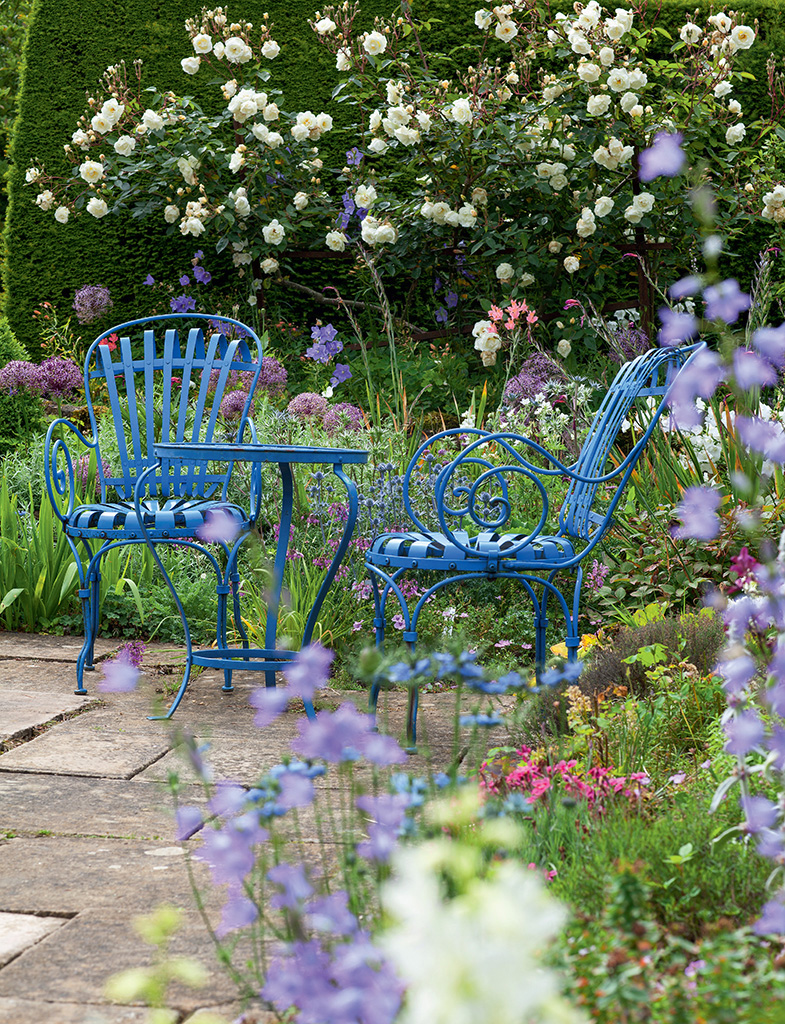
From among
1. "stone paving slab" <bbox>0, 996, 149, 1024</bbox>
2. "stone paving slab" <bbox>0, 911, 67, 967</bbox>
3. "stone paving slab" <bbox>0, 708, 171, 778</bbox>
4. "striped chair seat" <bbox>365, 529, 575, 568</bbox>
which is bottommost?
"stone paving slab" <bbox>0, 708, 171, 778</bbox>

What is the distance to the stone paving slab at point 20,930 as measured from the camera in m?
1.66

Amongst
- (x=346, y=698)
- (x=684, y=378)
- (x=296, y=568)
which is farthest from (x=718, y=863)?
(x=296, y=568)

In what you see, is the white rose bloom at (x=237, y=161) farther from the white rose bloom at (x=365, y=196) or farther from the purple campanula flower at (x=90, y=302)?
the purple campanula flower at (x=90, y=302)

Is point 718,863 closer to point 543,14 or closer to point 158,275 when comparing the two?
point 543,14

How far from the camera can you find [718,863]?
1.60 meters

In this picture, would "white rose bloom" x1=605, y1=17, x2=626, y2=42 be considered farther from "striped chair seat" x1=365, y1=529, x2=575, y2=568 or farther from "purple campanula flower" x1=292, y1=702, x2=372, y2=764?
"purple campanula flower" x1=292, y1=702, x2=372, y2=764

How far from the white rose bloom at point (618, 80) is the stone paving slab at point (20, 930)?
532cm

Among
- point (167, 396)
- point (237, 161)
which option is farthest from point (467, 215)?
point (167, 396)

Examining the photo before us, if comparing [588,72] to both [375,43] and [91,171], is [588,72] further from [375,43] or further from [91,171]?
[91,171]

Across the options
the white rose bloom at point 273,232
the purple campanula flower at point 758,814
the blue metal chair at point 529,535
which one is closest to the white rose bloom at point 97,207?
the white rose bloom at point 273,232

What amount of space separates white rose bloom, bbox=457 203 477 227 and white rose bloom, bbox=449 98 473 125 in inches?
17.3

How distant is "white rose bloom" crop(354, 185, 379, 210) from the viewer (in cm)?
625

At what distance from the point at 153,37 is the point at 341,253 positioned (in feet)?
6.66

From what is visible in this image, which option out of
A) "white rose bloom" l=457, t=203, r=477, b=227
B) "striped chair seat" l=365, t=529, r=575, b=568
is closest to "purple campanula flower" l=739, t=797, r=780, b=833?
"striped chair seat" l=365, t=529, r=575, b=568
